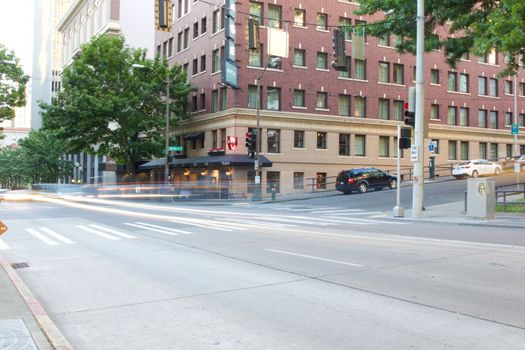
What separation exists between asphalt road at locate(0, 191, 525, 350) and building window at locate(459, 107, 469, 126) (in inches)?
1664

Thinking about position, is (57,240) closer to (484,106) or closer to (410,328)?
(410,328)

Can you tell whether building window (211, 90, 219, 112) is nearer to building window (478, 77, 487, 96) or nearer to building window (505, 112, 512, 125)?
building window (478, 77, 487, 96)

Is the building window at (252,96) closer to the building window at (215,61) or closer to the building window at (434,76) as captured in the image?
the building window at (215,61)

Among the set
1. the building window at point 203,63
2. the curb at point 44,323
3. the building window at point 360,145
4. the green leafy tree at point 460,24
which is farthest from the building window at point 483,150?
the curb at point 44,323

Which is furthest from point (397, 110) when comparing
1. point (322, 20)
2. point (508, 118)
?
point (508, 118)

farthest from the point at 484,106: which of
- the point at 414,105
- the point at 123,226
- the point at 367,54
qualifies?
the point at 123,226

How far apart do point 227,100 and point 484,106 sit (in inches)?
1144

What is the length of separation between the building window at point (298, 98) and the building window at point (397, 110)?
10.2 metres

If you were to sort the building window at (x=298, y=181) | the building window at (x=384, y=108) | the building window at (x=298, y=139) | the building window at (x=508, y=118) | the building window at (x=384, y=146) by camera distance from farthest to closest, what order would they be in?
the building window at (x=508, y=118)
the building window at (x=384, y=108)
the building window at (x=384, y=146)
the building window at (x=298, y=139)
the building window at (x=298, y=181)

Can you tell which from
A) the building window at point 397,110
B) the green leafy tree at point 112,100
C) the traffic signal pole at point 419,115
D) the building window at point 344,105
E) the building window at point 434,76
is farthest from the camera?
the building window at point 434,76

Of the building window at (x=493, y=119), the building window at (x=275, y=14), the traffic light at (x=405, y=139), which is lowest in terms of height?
the traffic light at (x=405, y=139)

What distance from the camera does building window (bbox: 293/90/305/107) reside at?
146 ft

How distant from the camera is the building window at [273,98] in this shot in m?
43.2

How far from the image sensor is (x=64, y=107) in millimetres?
41438
